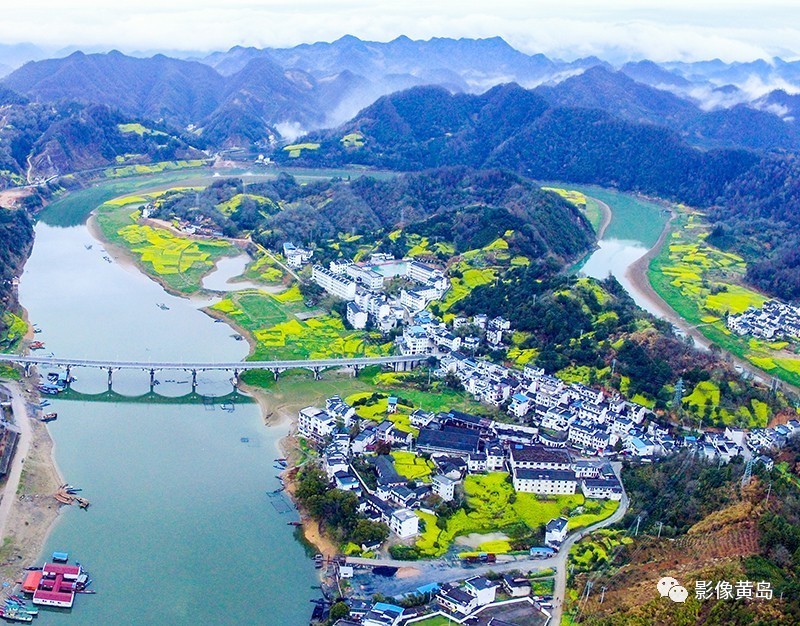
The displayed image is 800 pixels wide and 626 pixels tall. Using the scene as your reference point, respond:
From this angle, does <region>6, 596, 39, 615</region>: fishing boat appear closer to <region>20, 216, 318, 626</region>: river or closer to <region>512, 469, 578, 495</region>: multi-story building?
<region>20, 216, 318, 626</region>: river

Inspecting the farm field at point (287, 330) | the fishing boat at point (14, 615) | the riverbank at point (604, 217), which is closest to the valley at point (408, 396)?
the farm field at point (287, 330)

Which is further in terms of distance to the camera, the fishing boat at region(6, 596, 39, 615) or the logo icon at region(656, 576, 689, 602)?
the fishing boat at region(6, 596, 39, 615)

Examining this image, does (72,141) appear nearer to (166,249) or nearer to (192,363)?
(166,249)

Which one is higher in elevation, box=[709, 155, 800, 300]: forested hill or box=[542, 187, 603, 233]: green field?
box=[709, 155, 800, 300]: forested hill

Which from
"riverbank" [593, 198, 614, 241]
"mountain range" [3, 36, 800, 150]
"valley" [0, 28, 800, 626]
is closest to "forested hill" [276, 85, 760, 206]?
"valley" [0, 28, 800, 626]

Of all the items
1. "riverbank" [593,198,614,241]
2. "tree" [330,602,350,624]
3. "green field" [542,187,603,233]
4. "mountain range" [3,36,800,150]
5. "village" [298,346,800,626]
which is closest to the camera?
"tree" [330,602,350,624]

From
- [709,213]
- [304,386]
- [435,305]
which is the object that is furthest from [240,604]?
[709,213]

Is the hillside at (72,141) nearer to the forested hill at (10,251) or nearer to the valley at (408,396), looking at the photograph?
the valley at (408,396)
